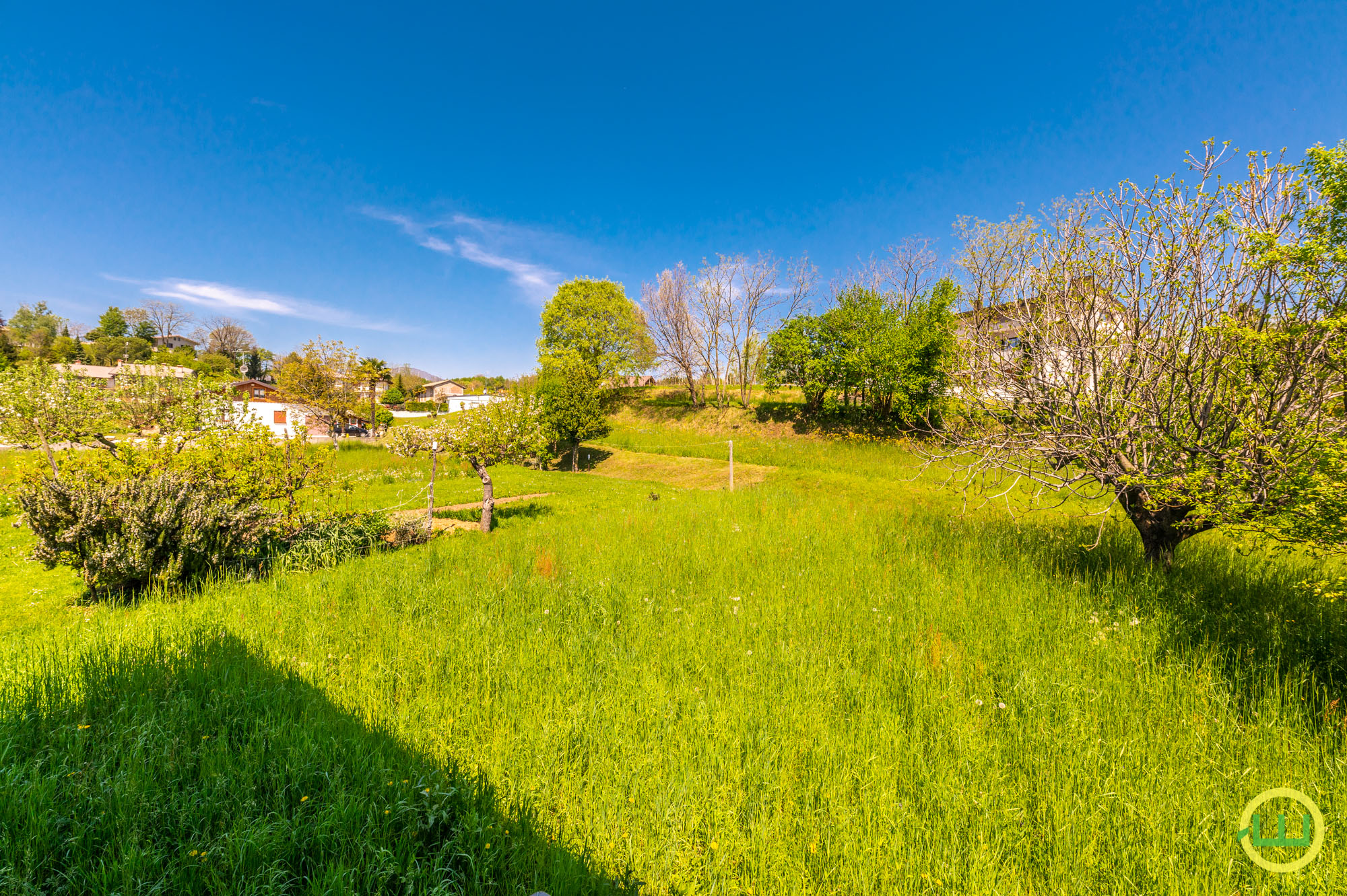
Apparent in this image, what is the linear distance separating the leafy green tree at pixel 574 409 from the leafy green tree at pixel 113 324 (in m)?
88.6

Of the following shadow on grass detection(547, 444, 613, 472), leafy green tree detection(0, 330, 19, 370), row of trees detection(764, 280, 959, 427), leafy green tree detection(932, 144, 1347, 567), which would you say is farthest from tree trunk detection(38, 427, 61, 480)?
leafy green tree detection(0, 330, 19, 370)

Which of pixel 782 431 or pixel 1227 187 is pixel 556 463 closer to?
pixel 782 431

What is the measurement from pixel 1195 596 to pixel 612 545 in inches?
293

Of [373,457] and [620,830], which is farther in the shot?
[373,457]

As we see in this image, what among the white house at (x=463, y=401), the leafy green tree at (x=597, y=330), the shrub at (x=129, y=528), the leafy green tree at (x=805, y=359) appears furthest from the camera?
the white house at (x=463, y=401)

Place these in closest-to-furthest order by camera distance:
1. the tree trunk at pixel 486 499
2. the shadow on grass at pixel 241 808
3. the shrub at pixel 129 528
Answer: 1. the shadow on grass at pixel 241 808
2. the shrub at pixel 129 528
3. the tree trunk at pixel 486 499

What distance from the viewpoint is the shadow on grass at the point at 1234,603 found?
12.8ft

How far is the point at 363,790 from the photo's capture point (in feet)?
8.71

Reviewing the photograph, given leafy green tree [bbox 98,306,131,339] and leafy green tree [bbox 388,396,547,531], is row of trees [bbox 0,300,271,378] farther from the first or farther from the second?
leafy green tree [bbox 388,396,547,531]

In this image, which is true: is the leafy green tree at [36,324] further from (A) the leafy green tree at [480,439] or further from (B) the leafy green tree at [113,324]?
(A) the leafy green tree at [480,439]

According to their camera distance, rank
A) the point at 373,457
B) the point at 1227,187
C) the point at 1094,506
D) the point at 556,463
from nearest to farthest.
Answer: the point at 1227,187 → the point at 1094,506 → the point at 373,457 → the point at 556,463

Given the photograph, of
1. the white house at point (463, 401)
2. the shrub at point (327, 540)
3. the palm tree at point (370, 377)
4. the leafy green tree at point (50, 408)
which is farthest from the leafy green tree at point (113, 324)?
the shrub at point (327, 540)

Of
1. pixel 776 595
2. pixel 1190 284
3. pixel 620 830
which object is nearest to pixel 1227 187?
pixel 1190 284

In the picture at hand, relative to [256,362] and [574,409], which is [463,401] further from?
[256,362]
